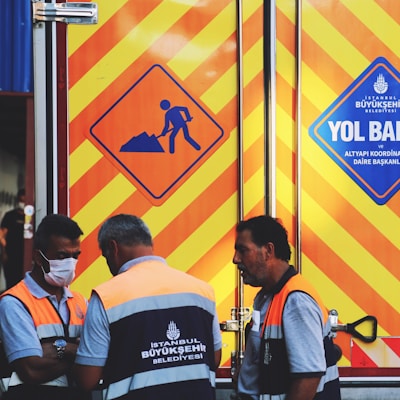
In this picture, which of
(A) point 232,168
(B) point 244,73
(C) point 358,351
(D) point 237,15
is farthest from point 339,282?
(D) point 237,15

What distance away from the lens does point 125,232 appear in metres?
3.17

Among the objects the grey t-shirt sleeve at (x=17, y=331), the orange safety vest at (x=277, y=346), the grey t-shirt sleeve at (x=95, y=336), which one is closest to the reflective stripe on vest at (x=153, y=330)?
the grey t-shirt sleeve at (x=95, y=336)

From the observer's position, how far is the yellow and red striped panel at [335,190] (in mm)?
4031

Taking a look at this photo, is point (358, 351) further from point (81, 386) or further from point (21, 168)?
point (21, 168)

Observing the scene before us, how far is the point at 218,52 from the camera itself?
407cm

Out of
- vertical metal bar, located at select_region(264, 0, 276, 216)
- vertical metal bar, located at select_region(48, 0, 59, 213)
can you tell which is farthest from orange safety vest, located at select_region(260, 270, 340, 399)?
vertical metal bar, located at select_region(48, 0, 59, 213)

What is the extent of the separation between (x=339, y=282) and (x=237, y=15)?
132 centimetres

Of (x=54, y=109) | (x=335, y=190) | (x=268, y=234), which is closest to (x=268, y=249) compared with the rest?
(x=268, y=234)

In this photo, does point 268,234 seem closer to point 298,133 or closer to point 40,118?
point 298,133

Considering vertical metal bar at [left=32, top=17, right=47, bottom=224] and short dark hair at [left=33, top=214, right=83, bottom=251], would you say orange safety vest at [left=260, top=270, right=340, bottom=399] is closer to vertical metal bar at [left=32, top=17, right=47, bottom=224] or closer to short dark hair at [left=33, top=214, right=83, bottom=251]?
short dark hair at [left=33, top=214, right=83, bottom=251]

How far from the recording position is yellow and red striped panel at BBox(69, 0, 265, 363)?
3.98 meters

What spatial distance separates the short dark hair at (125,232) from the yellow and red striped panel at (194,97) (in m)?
0.76

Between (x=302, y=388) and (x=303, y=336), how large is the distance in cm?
17

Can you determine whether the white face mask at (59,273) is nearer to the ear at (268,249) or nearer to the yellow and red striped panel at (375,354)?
the ear at (268,249)
